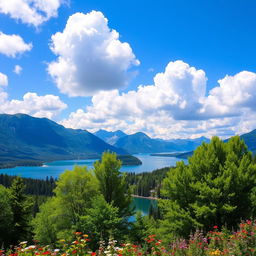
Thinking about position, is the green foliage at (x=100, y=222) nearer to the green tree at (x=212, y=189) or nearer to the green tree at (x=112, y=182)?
the green tree at (x=112, y=182)

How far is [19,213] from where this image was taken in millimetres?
34094

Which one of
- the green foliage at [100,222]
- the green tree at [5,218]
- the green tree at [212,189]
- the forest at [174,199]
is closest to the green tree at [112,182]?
the forest at [174,199]

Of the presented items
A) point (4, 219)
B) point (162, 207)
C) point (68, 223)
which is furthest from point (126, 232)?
point (4, 219)

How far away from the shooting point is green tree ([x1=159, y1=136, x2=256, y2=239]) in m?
18.6

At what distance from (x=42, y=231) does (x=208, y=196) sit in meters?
22.8

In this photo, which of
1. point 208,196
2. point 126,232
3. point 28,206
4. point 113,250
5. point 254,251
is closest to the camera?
point 254,251

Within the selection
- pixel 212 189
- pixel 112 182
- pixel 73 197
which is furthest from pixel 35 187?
pixel 212 189

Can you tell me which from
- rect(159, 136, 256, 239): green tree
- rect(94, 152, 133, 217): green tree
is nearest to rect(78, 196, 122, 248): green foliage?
rect(94, 152, 133, 217): green tree

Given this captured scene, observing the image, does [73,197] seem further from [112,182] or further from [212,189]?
[212,189]

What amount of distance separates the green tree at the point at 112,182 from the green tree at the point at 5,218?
16.1 meters

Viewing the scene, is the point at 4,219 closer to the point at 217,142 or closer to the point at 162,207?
the point at 162,207

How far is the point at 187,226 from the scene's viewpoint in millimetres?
19625

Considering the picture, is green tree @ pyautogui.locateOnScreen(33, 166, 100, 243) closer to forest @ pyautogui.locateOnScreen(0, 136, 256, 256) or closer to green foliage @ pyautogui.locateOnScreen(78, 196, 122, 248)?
forest @ pyautogui.locateOnScreen(0, 136, 256, 256)

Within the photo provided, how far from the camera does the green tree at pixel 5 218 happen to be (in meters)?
30.3
